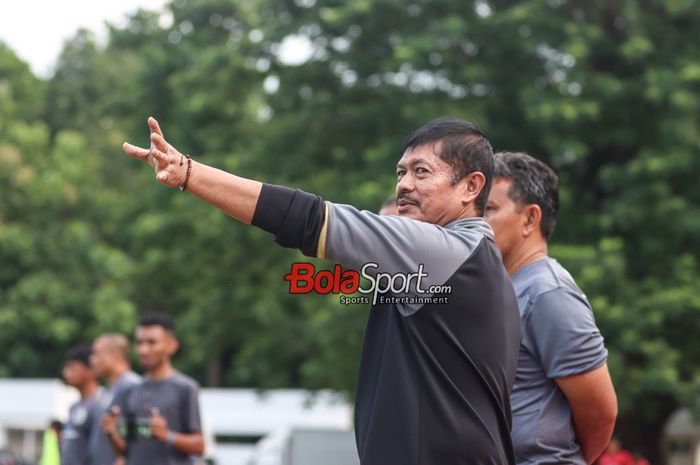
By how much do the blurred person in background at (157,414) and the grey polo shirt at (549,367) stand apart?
13.5 ft

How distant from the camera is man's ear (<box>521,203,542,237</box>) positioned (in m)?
4.76

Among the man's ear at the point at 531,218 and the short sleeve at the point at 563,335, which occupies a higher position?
the man's ear at the point at 531,218

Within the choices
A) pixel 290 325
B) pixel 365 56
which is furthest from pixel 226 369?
pixel 365 56

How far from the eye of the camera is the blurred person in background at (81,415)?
9508 mm


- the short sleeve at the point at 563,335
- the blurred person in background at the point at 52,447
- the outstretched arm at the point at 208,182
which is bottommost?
the blurred person in background at the point at 52,447

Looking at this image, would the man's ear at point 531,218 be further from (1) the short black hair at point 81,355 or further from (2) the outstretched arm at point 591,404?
(1) the short black hair at point 81,355

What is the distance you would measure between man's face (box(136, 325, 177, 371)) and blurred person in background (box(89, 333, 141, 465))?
0.25 meters

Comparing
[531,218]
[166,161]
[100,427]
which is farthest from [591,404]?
[100,427]

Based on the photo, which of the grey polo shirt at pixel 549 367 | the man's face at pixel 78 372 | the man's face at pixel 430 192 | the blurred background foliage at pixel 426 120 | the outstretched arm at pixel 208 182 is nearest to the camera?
the outstretched arm at pixel 208 182

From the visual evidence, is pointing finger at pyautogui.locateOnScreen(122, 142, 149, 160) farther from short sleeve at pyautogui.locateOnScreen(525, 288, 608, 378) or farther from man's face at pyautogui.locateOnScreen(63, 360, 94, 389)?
man's face at pyautogui.locateOnScreen(63, 360, 94, 389)

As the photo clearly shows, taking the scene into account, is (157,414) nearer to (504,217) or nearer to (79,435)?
(79,435)

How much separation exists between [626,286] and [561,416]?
1184 cm

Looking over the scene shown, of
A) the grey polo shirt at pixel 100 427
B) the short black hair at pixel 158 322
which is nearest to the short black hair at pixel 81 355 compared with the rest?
the grey polo shirt at pixel 100 427

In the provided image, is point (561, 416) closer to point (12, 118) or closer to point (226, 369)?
point (12, 118)
